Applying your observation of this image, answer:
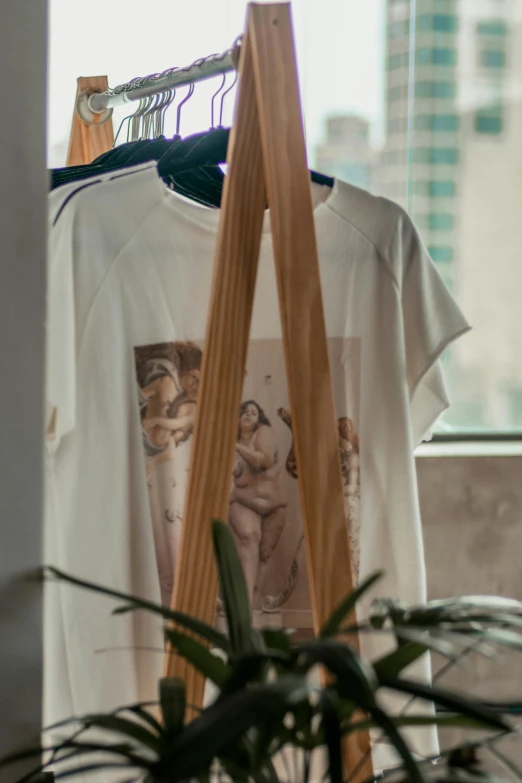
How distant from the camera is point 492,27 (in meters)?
2.24

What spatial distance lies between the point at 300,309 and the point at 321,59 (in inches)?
50.9

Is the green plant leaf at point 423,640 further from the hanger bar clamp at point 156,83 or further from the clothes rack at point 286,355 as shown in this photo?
the hanger bar clamp at point 156,83

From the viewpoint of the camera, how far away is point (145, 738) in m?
0.77

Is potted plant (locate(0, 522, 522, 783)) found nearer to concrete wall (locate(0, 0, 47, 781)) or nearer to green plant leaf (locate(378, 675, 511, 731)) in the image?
green plant leaf (locate(378, 675, 511, 731))

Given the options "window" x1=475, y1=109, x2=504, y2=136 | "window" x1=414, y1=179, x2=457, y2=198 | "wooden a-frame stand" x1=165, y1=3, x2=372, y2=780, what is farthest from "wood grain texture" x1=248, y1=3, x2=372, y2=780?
"window" x1=475, y1=109, x2=504, y2=136

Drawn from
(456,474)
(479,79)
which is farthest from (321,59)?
(456,474)

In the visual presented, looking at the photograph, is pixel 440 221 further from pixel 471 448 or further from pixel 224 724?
pixel 224 724

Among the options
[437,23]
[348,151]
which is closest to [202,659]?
[348,151]

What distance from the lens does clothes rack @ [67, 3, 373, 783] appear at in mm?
1047

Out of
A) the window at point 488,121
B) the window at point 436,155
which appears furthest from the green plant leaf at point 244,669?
the window at point 488,121

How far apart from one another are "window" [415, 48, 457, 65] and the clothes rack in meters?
1.25

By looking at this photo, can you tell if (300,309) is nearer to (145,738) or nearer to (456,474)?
(145,738)

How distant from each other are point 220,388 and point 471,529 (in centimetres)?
130

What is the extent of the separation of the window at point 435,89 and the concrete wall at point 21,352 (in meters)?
1.37
